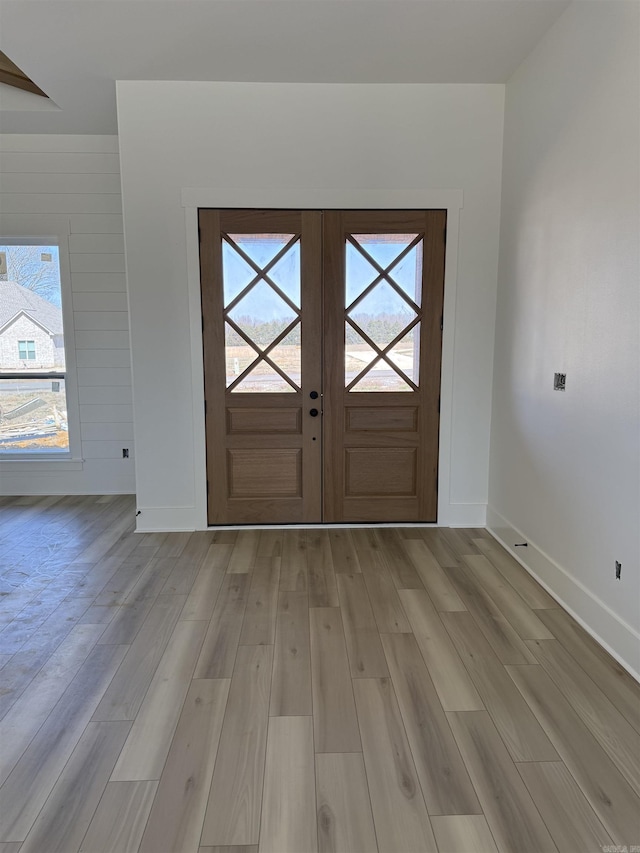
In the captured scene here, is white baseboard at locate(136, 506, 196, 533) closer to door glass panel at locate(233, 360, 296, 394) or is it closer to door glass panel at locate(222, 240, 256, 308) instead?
door glass panel at locate(233, 360, 296, 394)

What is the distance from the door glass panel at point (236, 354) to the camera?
383 cm

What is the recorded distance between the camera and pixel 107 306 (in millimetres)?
4719

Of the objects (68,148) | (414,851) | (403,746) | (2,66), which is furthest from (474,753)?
(68,148)

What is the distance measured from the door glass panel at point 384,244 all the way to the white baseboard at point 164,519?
7.89ft

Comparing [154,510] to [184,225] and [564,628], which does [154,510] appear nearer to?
[184,225]

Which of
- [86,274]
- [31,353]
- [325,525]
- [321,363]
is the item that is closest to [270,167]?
[321,363]

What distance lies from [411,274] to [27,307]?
11.8 ft

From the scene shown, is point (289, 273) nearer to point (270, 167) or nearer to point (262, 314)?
point (262, 314)

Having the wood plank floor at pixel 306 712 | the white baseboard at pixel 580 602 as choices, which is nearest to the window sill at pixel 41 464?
the wood plank floor at pixel 306 712

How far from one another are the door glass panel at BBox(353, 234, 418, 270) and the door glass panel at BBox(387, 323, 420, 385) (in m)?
0.56

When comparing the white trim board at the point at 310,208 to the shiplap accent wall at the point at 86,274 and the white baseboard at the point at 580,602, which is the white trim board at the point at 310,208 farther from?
the shiplap accent wall at the point at 86,274

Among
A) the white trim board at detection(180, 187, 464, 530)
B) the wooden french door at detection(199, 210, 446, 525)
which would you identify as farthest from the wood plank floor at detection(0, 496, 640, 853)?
the white trim board at detection(180, 187, 464, 530)

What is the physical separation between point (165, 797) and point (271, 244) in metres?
3.32

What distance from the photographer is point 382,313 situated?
12.6 feet
